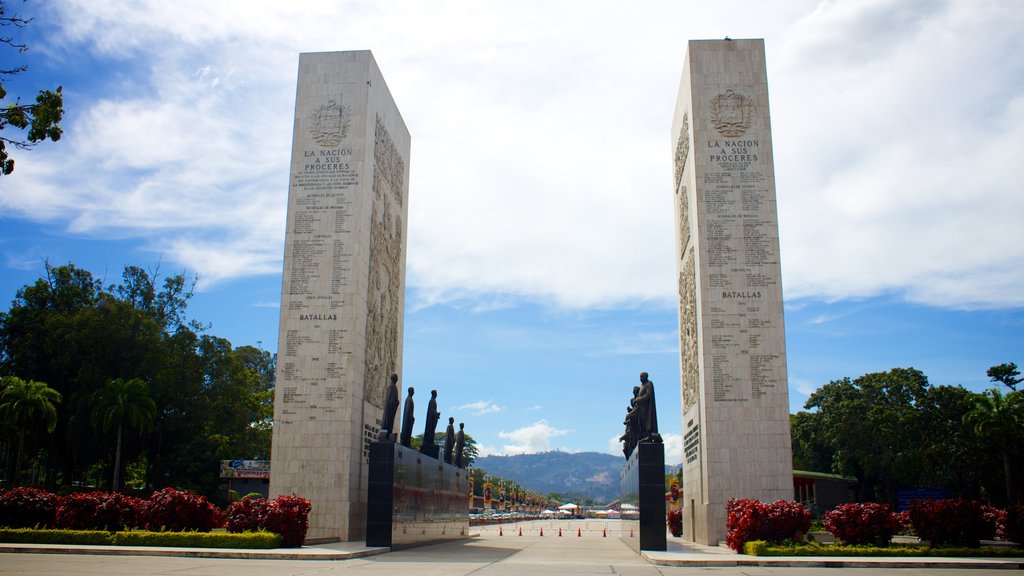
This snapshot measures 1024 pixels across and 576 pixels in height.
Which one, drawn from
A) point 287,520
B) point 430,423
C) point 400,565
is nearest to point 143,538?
point 287,520

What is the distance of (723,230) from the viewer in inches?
1003

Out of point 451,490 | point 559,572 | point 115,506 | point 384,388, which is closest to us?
point 559,572

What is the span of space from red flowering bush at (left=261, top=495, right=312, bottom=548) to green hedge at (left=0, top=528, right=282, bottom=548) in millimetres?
705

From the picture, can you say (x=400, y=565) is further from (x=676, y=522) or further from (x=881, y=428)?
(x=881, y=428)

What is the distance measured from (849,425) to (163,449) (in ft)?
122

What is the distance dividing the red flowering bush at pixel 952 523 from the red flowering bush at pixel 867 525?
0.71m

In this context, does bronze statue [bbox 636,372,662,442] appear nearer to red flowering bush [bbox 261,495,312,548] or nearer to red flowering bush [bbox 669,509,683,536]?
red flowering bush [bbox 261,495,312,548]

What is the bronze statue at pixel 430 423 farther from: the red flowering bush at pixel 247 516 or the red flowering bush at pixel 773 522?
the red flowering bush at pixel 773 522

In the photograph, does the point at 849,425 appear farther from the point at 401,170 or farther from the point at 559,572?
the point at 559,572

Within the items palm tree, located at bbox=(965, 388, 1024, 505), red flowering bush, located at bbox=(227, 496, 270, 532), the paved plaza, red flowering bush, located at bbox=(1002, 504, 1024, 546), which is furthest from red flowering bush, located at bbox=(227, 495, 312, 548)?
palm tree, located at bbox=(965, 388, 1024, 505)

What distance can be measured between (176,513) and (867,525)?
15.9m

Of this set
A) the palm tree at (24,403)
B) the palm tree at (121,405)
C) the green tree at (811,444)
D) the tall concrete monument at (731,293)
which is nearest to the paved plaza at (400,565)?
the tall concrete monument at (731,293)

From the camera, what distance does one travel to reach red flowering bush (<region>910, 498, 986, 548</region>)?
18.0 meters

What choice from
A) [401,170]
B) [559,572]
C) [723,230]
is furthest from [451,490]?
[559,572]
